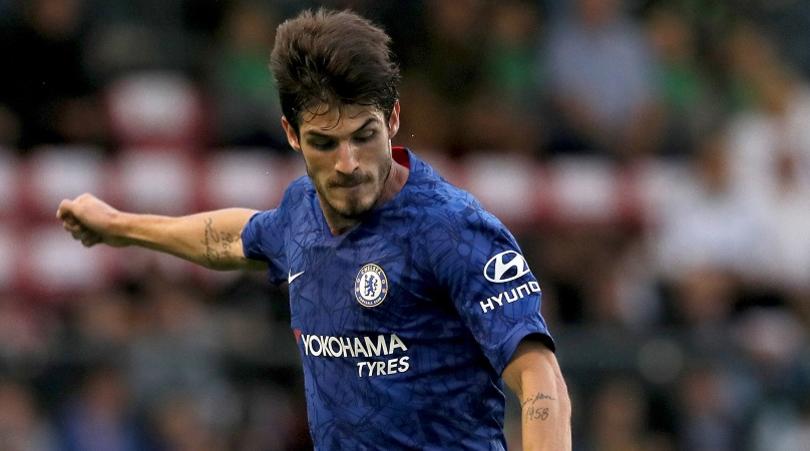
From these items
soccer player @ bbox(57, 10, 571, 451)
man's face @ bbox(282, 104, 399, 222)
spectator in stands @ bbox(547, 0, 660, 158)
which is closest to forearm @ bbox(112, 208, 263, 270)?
soccer player @ bbox(57, 10, 571, 451)

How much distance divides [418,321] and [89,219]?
1.65 meters

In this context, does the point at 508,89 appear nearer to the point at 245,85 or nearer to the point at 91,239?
the point at 245,85

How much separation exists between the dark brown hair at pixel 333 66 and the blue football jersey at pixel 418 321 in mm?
329

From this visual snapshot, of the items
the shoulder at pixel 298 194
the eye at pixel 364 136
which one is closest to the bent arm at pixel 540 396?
the eye at pixel 364 136

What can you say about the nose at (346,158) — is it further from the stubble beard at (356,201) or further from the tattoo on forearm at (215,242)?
the tattoo on forearm at (215,242)

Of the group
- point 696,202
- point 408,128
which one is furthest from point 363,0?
point 696,202

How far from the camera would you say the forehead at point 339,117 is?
4812mm

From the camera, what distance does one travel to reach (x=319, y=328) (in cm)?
512

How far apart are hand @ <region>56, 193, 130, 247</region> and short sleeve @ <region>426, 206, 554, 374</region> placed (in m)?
1.66

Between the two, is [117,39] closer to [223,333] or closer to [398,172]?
[223,333]

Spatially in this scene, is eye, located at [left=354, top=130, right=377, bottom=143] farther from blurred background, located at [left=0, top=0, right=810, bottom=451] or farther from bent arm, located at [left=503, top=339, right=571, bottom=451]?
blurred background, located at [left=0, top=0, right=810, bottom=451]

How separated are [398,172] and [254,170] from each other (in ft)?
25.0

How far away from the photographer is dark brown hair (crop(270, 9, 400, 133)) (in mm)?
4809

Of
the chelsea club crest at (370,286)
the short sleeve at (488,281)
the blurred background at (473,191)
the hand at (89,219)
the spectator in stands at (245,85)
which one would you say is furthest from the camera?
the spectator in stands at (245,85)
